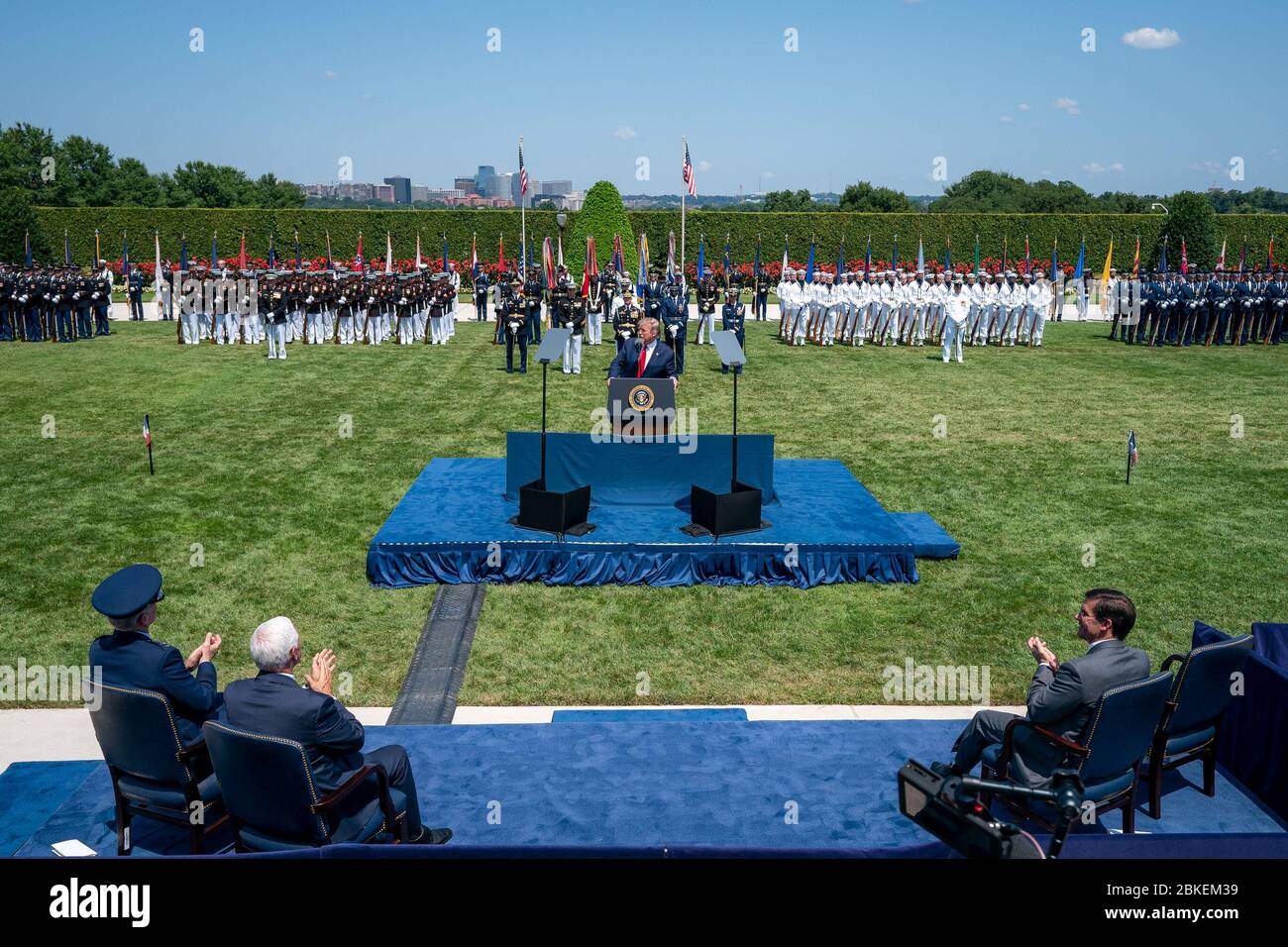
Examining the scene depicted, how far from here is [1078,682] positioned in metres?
5.21

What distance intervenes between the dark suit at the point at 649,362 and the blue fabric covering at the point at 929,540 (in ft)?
10.7

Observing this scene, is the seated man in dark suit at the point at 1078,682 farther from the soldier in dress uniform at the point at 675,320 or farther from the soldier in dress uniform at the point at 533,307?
the soldier in dress uniform at the point at 533,307

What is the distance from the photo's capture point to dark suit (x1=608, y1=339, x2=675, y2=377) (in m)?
12.7

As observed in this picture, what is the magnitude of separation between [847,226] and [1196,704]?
45384 mm

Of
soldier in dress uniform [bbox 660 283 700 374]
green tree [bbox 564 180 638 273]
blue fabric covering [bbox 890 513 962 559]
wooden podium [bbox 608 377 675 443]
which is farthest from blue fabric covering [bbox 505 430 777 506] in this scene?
green tree [bbox 564 180 638 273]

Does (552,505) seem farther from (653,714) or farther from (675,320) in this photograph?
(675,320)

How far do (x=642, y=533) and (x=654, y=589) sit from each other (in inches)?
25.5

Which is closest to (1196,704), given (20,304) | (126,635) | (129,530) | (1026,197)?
(126,635)

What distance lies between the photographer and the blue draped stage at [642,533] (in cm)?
999

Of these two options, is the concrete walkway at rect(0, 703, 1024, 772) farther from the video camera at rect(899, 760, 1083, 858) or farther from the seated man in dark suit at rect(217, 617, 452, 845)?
the video camera at rect(899, 760, 1083, 858)

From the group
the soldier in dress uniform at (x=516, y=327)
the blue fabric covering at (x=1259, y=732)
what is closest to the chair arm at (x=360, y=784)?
the blue fabric covering at (x=1259, y=732)

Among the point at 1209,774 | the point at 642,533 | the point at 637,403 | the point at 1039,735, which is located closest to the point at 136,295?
the point at 637,403

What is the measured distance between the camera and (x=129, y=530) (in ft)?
37.3

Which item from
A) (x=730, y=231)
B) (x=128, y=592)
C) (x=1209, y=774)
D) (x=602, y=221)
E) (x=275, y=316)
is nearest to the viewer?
(x=128, y=592)
